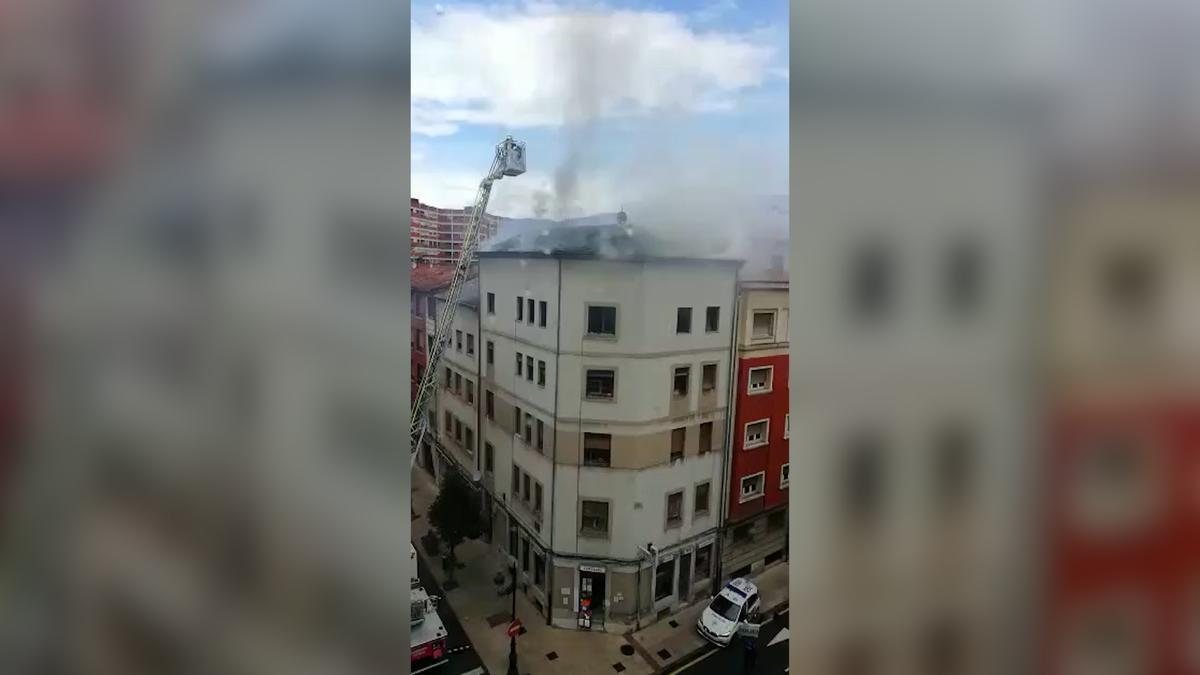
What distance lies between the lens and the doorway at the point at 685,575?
4.01 ft

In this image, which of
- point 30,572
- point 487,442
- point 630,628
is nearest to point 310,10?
point 487,442

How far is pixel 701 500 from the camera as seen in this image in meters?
1.25

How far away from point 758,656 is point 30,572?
1248 millimetres

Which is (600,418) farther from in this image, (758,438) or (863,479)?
(863,479)

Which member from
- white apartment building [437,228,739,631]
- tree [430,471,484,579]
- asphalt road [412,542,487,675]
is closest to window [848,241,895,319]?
white apartment building [437,228,739,631]

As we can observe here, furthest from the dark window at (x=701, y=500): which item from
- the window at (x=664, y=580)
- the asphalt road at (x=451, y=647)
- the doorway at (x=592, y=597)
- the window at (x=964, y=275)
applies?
the window at (x=964, y=275)

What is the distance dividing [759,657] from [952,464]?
1.80ft

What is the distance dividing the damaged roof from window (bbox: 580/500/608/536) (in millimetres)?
453

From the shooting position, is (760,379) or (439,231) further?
(760,379)

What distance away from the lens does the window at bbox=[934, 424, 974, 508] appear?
4.29ft

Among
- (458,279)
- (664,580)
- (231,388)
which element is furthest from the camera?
(664,580)

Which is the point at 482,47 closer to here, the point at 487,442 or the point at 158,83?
the point at 158,83

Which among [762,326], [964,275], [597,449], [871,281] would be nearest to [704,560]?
[597,449]

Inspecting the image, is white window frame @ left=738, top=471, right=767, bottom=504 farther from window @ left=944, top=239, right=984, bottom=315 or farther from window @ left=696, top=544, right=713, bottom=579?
window @ left=944, top=239, right=984, bottom=315
